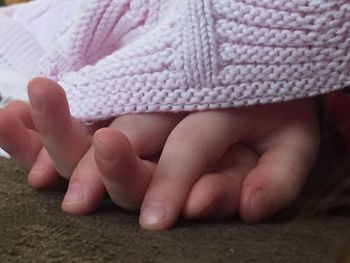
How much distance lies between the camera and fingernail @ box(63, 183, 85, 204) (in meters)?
0.52

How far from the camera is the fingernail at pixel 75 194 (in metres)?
0.52

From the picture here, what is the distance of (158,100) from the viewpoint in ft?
1.87

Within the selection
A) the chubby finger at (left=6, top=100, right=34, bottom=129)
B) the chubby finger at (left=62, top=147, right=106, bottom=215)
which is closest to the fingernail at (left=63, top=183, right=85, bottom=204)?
the chubby finger at (left=62, top=147, right=106, bottom=215)

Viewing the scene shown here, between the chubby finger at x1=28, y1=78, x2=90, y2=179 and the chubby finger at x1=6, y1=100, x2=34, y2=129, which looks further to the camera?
the chubby finger at x1=6, y1=100, x2=34, y2=129

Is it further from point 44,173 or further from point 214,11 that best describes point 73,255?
point 214,11

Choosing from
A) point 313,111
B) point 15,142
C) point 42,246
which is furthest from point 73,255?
point 313,111

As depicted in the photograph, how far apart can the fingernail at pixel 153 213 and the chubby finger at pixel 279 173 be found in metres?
0.07

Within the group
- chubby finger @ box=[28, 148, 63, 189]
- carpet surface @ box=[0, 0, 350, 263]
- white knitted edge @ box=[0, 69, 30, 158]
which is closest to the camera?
carpet surface @ box=[0, 0, 350, 263]

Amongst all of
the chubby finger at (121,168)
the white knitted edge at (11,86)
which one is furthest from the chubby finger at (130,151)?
the white knitted edge at (11,86)

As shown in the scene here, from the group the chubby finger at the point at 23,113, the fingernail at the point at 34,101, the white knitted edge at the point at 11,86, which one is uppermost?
the fingernail at the point at 34,101

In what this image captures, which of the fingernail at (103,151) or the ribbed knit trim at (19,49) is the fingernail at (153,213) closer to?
the fingernail at (103,151)

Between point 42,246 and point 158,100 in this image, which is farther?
point 158,100

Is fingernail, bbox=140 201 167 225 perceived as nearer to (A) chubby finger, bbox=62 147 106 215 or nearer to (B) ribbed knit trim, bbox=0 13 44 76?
(A) chubby finger, bbox=62 147 106 215

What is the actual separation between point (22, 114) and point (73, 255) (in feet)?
0.65
